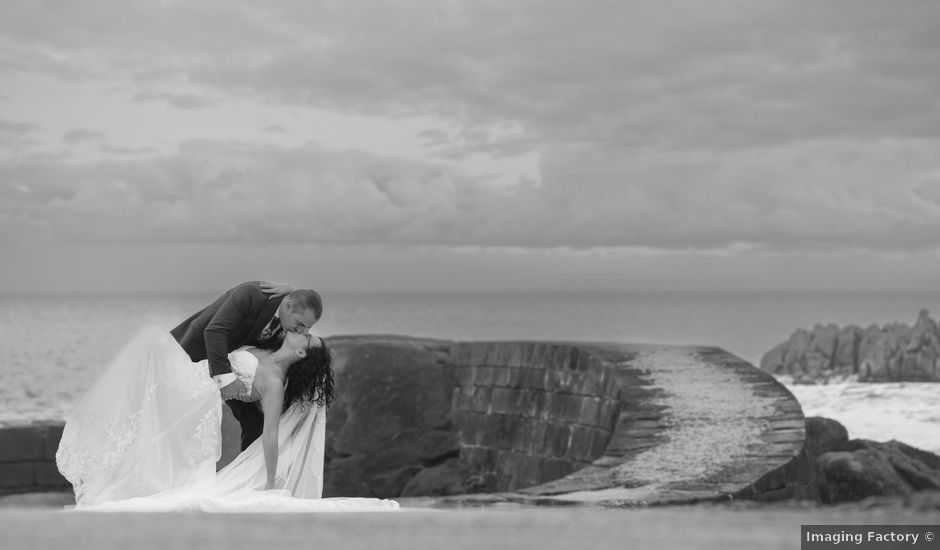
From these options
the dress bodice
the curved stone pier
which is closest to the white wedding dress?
the dress bodice

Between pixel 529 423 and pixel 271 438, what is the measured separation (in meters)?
3.55

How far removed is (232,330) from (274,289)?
34 cm

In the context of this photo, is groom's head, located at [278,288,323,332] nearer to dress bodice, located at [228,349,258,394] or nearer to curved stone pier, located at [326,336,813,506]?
dress bodice, located at [228,349,258,394]

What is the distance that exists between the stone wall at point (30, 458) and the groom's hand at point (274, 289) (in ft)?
15.3

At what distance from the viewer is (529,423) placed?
9.70 m

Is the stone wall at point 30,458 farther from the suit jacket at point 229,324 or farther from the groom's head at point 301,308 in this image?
the groom's head at point 301,308

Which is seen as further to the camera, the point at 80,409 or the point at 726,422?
the point at 726,422

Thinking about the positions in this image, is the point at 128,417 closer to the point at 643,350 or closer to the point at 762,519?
the point at 762,519

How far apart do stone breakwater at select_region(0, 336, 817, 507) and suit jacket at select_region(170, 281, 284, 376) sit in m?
1.53

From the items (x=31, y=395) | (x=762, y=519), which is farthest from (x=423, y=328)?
(x=762, y=519)

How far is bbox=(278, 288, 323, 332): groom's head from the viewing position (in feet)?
21.0

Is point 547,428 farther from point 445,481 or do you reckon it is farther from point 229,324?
point 229,324

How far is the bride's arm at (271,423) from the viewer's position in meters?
6.55

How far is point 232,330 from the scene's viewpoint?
669 centimetres
